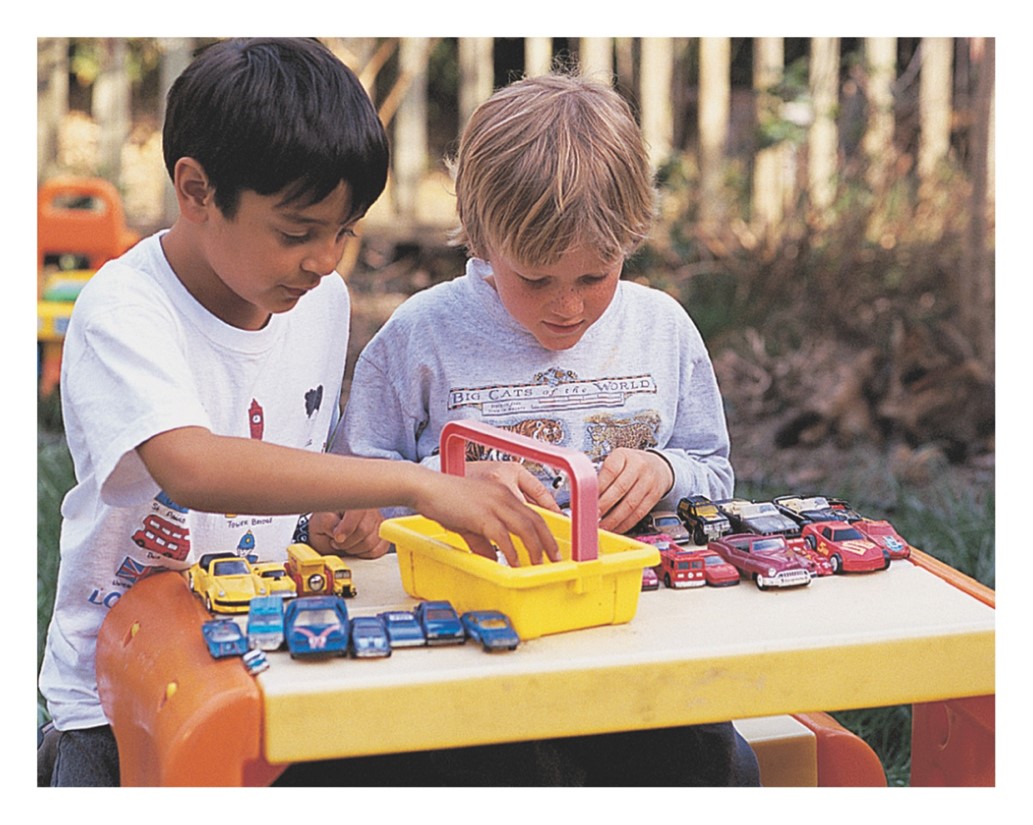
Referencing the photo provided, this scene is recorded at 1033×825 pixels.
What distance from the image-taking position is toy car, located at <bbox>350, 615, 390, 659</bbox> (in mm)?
1085

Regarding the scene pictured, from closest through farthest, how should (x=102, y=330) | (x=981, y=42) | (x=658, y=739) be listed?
(x=102, y=330)
(x=658, y=739)
(x=981, y=42)

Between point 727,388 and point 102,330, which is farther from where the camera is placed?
point 727,388

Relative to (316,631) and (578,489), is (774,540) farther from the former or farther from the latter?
(316,631)

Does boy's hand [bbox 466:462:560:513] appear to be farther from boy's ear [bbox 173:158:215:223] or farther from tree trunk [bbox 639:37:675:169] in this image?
tree trunk [bbox 639:37:675:169]

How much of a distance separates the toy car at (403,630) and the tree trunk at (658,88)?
3382 mm

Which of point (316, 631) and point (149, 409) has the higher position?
point (149, 409)

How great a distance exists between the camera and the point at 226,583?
123 centimetres

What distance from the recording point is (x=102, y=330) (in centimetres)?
126

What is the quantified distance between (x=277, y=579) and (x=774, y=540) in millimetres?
486

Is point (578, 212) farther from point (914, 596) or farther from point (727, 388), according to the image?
point (727, 388)

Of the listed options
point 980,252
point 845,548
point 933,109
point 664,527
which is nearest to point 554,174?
point 664,527

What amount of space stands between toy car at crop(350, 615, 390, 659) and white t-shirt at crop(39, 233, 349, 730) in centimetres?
17
